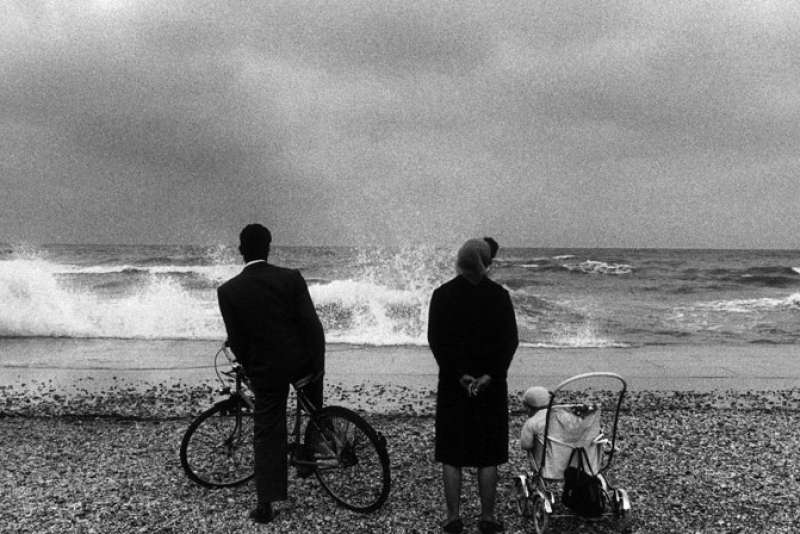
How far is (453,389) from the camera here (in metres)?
3.90

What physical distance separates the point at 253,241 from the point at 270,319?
54 cm

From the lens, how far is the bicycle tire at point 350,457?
436cm

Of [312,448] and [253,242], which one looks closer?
[253,242]

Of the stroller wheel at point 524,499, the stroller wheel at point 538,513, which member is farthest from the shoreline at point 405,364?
the stroller wheel at point 538,513

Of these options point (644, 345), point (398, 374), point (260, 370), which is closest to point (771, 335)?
point (644, 345)

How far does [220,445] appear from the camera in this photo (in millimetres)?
4992

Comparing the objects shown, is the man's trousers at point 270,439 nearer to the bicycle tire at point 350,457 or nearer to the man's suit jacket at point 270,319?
the man's suit jacket at point 270,319

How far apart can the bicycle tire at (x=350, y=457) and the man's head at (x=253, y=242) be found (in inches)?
47.4

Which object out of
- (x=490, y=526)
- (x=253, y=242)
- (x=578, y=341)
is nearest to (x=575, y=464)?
(x=490, y=526)

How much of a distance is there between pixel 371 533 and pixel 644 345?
34.2ft

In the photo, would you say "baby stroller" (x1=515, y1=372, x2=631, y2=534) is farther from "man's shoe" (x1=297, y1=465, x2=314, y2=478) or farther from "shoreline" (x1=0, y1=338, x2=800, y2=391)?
"shoreline" (x1=0, y1=338, x2=800, y2=391)

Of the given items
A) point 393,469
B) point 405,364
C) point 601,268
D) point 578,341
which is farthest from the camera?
point 601,268

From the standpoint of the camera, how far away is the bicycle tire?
14.3 feet

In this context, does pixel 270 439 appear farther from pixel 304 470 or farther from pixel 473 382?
pixel 473 382
